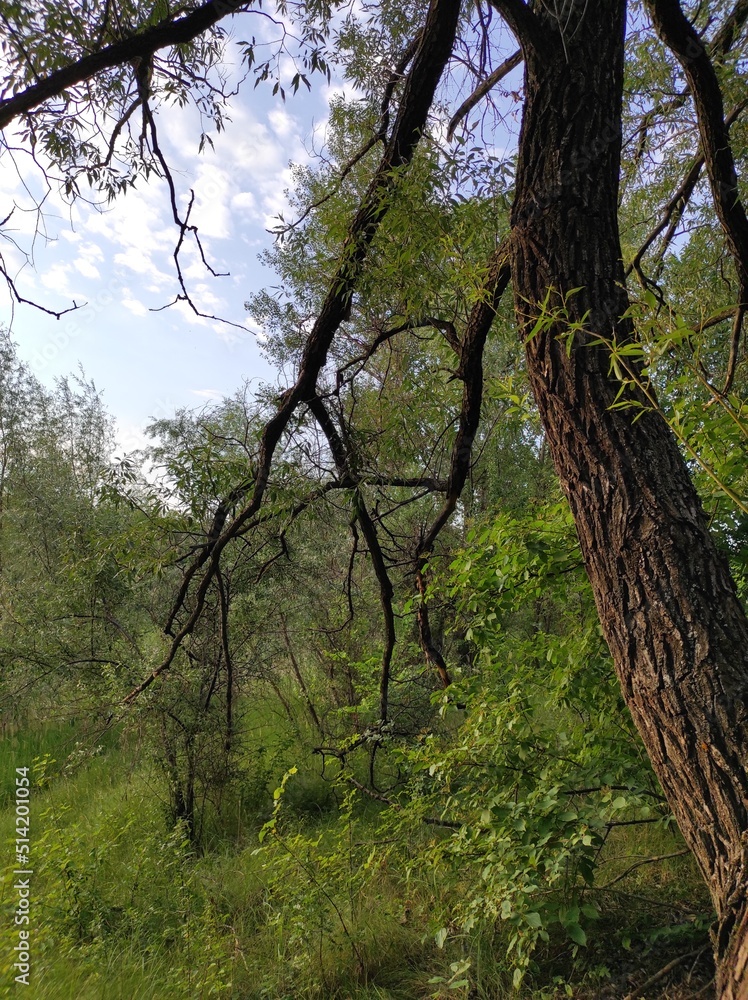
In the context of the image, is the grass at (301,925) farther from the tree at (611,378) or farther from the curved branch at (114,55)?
the curved branch at (114,55)

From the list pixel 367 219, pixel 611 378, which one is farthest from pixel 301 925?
pixel 367 219

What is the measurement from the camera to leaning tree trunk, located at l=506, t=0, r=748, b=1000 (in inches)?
48.1

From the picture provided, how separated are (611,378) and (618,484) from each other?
257 millimetres

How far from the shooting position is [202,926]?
3338 mm

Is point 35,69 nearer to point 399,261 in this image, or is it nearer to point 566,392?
point 399,261

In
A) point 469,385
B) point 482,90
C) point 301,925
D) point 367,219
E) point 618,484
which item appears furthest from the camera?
point 301,925

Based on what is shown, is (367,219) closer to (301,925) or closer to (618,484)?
(618,484)

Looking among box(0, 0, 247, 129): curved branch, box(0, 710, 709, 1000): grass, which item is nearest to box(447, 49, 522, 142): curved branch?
box(0, 0, 247, 129): curved branch

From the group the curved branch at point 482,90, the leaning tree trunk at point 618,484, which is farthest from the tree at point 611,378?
the curved branch at point 482,90

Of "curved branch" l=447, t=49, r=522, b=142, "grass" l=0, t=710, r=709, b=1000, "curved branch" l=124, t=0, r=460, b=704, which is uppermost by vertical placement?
"curved branch" l=447, t=49, r=522, b=142

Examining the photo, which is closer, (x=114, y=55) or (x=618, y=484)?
(x=618, y=484)

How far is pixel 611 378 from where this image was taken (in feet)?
4.68

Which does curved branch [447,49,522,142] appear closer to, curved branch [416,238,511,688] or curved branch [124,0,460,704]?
curved branch [124,0,460,704]

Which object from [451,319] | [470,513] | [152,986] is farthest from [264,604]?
[451,319]
